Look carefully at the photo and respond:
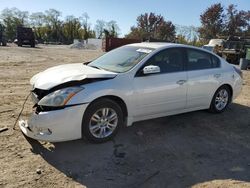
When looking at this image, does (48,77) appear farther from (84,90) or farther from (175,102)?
(175,102)

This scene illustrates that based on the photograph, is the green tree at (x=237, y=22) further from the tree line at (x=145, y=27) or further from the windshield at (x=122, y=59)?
the windshield at (x=122, y=59)

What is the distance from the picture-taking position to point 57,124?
13.8ft

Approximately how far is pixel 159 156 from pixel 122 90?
1.16 meters

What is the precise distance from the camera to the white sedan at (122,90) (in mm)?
4289

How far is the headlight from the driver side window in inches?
59.5

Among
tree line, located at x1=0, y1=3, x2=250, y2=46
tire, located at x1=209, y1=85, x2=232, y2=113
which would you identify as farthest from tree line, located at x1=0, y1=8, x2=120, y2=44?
tire, located at x1=209, y1=85, x2=232, y2=113

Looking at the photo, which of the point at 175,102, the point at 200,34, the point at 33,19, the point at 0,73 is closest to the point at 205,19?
the point at 200,34

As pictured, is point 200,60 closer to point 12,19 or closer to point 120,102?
point 120,102

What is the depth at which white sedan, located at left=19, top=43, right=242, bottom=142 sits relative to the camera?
4.29 metres

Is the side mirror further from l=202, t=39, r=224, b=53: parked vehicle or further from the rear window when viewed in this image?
l=202, t=39, r=224, b=53: parked vehicle

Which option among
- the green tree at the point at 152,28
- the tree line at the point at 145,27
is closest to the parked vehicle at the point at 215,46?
the tree line at the point at 145,27

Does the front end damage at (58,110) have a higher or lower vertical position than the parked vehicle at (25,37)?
lower

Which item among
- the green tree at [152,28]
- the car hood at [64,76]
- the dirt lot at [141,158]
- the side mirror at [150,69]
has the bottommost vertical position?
the dirt lot at [141,158]

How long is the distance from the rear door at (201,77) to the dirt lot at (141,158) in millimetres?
485
